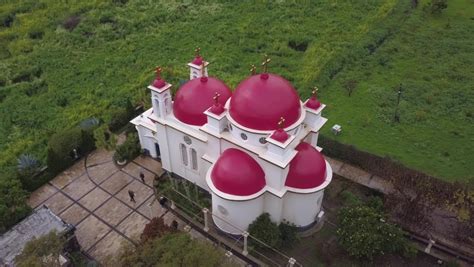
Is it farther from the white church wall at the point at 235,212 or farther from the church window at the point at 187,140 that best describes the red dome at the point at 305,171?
the church window at the point at 187,140

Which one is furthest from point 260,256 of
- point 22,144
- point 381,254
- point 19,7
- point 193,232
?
point 19,7

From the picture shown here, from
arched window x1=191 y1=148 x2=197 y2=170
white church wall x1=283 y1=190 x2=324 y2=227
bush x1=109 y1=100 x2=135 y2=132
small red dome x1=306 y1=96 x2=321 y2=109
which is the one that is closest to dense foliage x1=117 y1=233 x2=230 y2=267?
white church wall x1=283 y1=190 x2=324 y2=227

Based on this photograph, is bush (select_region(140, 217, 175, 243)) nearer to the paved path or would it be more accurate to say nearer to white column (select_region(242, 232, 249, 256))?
the paved path

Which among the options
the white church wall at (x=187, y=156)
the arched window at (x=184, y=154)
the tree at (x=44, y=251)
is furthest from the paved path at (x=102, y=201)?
the tree at (x=44, y=251)

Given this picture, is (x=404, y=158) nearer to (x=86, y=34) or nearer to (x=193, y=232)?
(x=193, y=232)

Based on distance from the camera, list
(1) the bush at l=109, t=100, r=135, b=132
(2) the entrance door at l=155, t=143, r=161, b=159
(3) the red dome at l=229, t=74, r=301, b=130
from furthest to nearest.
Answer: (1) the bush at l=109, t=100, r=135, b=132 < (2) the entrance door at l=155, t=143, r=161, b=159 < (3) the red dome at l=229, t=74, r=301, b=130

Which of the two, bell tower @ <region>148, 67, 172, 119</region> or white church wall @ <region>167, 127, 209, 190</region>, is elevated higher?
bell tower @ <region>148, 67, 172, 119</region>
